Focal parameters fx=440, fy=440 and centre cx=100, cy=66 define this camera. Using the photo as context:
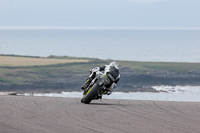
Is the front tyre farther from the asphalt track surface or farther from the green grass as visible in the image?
the green grass

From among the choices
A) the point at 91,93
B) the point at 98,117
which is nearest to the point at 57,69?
the point at 91,93

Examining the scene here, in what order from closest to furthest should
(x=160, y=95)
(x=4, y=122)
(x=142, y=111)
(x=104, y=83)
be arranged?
(x=4, y=122), (x=142, y=111), (x=104, y=83), (x=160, y=95)

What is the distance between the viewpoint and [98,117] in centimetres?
1372

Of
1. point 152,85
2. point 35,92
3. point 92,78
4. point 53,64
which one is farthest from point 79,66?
point 92,78

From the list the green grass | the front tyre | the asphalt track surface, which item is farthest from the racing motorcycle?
the green grass

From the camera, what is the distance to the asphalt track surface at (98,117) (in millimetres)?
11680

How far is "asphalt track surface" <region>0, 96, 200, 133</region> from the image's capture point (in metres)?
11.7

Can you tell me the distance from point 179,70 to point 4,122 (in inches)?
3026

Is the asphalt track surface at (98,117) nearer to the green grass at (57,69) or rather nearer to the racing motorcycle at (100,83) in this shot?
the racing motorcycle at (100,83)

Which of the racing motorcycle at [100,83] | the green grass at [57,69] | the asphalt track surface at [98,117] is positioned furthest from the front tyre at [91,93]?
the green grass at [57,69]

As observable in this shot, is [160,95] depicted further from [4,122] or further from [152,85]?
[4,122]

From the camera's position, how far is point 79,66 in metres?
89.6

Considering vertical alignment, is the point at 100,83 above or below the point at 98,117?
above

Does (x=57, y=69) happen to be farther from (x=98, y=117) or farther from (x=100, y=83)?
(x=98, y=117)
